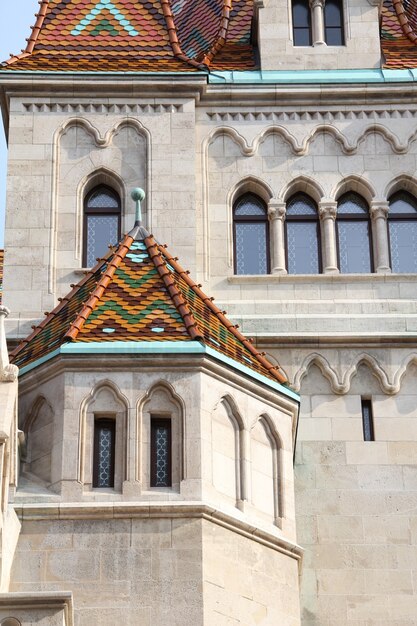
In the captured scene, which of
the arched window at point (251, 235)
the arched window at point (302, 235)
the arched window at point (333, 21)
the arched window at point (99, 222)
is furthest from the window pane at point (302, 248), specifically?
the arched window at point (333, 21)

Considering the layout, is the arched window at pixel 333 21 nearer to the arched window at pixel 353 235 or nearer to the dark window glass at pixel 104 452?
the arched window at pixel 353 235

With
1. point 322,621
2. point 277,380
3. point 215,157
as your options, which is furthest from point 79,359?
point 215,157

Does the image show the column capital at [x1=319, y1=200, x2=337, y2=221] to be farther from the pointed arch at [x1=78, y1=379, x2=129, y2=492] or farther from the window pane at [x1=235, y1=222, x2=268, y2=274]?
the pointed arch at [x1=78, y1=379, x2=129, y2=492]

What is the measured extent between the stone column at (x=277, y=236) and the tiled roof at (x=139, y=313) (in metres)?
1.70

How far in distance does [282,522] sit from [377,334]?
375 centimetres

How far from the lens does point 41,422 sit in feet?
69.4

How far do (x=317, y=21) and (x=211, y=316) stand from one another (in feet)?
19.6

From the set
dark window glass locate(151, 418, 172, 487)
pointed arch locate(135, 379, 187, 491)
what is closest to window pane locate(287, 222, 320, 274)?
pointed arch locate(135, 379, 187, 491)

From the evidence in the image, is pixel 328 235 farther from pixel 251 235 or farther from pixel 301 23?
pixel 301 23

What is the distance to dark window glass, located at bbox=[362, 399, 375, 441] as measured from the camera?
78.0 feet

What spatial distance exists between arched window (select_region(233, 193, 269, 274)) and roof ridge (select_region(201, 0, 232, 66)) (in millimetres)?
2287

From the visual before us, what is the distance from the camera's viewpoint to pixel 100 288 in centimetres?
2247

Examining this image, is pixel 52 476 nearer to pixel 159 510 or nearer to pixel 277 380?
pixel 159 510

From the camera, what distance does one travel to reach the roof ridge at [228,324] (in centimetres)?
2255
